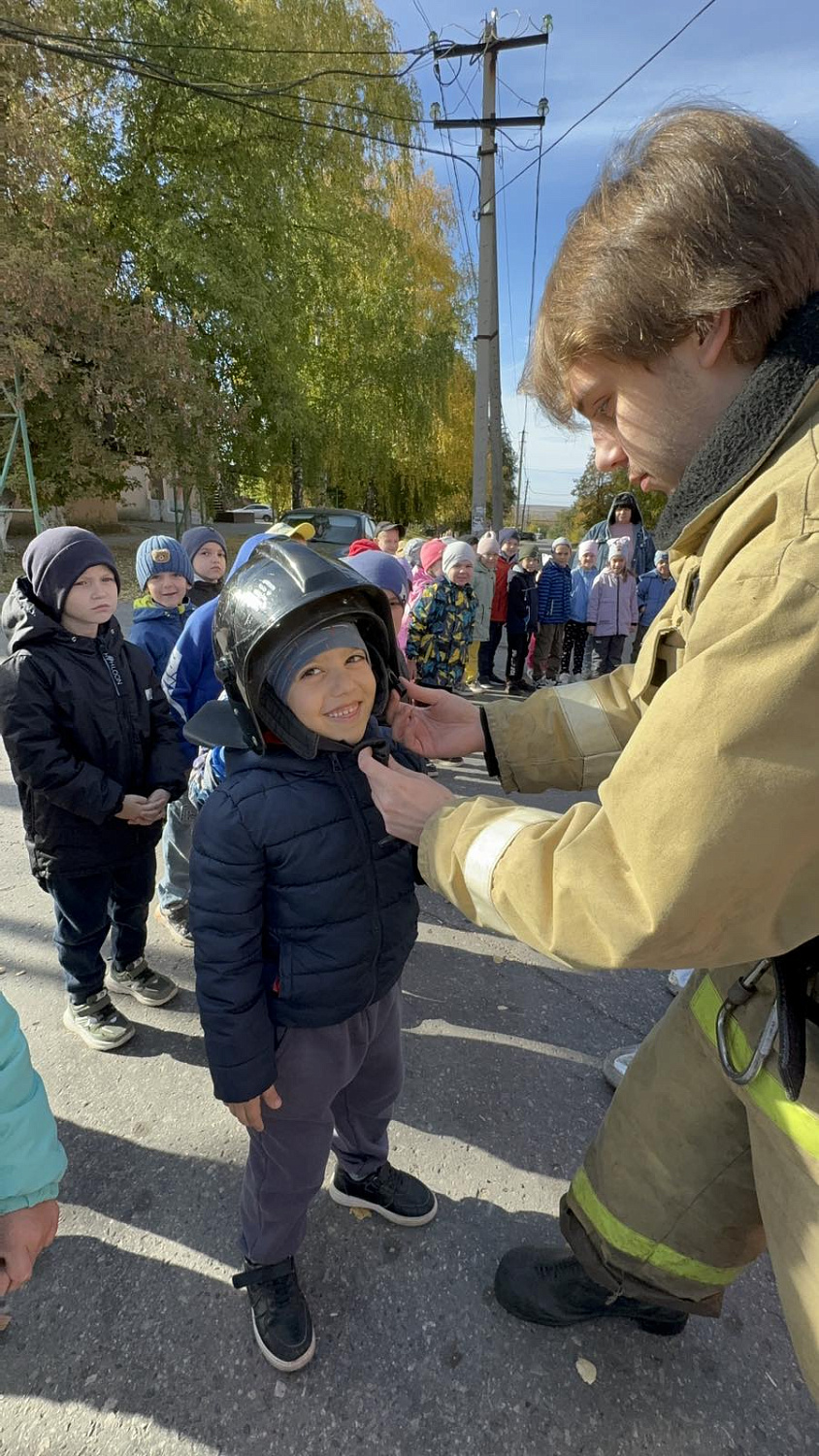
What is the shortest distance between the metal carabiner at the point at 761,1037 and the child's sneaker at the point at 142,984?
7.39 ft

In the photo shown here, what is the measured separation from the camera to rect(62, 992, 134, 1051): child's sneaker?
8.77 feet

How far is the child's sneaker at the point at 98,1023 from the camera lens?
267 centimetres

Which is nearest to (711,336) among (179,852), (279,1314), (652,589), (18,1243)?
(18,1243)

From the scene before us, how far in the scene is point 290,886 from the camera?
1.64 metres

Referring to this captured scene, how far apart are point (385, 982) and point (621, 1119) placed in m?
0.60

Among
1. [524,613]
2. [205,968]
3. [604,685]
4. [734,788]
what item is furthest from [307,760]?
[524,613]

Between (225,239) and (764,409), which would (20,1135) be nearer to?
(764,409)

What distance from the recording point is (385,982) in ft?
6.00

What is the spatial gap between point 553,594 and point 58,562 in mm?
6927

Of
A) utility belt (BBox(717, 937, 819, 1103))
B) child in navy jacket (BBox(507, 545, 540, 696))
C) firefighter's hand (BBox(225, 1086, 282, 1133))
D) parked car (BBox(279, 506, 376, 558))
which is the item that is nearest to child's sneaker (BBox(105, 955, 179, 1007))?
firefighter's hand (BBox(225, 1086, 282, 1133))

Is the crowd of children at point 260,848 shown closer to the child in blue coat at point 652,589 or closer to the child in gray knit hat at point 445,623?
the child in gray knit hat at point 445,623

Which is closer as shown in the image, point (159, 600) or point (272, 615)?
point (272, 615)

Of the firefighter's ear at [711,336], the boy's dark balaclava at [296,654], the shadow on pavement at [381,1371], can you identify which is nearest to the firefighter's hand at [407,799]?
the boy's dark balaclava at [296,654]

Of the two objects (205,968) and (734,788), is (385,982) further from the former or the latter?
(734,788)
